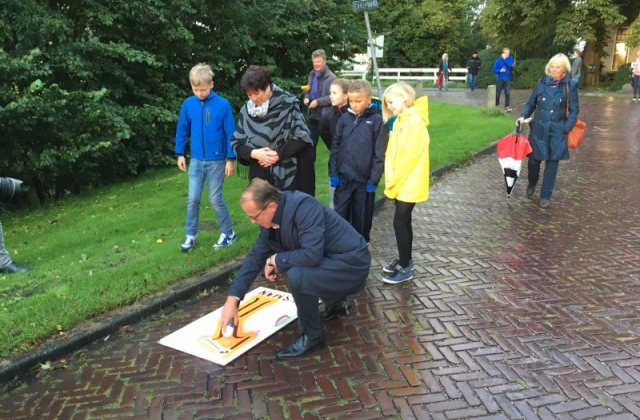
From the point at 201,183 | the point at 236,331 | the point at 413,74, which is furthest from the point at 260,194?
the point at 413,74

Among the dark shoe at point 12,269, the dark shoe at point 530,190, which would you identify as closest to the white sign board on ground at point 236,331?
the dark shoe at point 12,269

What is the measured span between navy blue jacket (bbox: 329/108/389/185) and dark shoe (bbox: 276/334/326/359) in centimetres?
165

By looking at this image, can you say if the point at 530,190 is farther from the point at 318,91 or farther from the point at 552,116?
the point at 318,91

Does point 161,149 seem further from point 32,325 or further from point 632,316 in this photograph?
point 632,316

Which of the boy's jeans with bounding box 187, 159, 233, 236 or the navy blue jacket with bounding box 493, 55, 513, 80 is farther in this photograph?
the navy blue jacket with bounding box 493, 55, 513, 80

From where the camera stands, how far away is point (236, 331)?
384 centimetres

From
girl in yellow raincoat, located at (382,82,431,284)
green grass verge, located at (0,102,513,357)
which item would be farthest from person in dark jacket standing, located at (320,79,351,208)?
green grass verge, located at (0,102,513,357)

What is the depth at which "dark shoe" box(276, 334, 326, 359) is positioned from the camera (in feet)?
11.6

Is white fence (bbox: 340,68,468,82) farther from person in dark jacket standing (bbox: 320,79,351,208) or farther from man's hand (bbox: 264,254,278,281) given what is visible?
man's hand (bbox: 264,254,278,281)

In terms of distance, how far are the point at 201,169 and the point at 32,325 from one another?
2084 mm

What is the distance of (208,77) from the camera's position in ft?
16.2

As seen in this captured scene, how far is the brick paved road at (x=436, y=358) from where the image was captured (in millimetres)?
3014

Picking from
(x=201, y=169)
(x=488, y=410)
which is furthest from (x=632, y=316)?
(x=201, y=169)

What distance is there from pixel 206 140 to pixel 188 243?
3.50 feet
